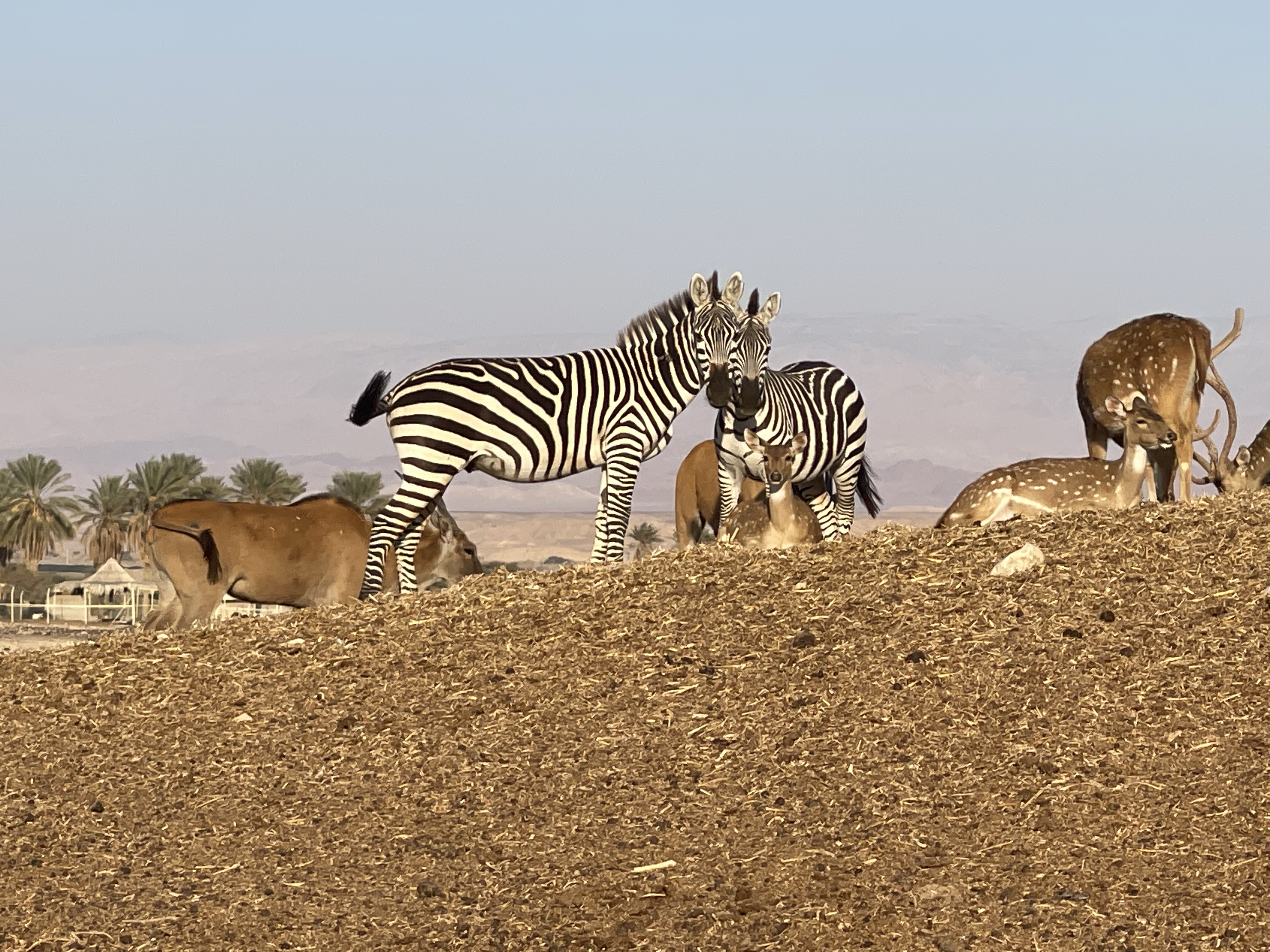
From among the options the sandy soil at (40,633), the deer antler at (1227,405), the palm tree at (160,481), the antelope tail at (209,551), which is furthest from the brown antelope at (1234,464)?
the palm tree at (160,481)

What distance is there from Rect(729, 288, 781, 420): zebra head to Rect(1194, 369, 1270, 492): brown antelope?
463 cm

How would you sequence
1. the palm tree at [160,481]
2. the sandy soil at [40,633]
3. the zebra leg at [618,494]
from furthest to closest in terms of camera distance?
the palm tree at [160,481] → the sandy soil at [40,633] → the zebra leg at [618,494]

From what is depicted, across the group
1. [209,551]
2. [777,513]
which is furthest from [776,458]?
[209,551]

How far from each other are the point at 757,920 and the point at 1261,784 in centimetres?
270

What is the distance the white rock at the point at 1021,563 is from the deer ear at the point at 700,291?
604 cm

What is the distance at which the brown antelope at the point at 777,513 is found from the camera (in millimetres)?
16266

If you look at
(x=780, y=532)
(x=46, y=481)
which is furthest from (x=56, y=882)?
(x=46, y=481)

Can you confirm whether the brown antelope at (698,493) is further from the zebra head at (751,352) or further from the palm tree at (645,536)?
the palm tree at (645,536)

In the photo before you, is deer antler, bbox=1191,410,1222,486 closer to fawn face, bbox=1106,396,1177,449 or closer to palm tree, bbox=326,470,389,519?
fawn face, bbox=1106,396,1177,449

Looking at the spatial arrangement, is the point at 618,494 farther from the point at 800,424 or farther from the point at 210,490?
the point at 210,490

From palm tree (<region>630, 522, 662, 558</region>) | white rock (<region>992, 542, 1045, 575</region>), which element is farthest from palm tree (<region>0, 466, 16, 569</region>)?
white rock (<region>992, 542, 1045, 575</region>)

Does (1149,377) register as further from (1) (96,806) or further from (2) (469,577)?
(1) (96,806)

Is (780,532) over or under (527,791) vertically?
over

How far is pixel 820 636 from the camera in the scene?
33.3ft
